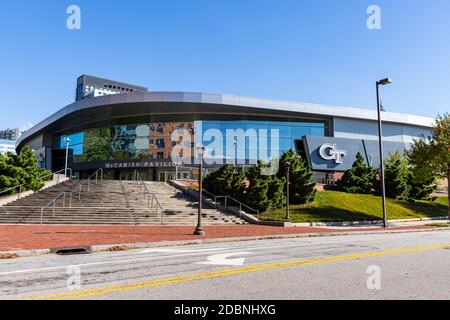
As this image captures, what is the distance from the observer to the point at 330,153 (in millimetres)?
53344

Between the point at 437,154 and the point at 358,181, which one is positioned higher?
the point at 437,154

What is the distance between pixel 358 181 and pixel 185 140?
23.5 m

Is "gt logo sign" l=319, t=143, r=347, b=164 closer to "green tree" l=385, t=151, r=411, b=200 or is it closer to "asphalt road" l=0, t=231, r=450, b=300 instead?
"green tree" l=385, t=151, r=411, b=200

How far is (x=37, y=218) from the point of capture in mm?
21453

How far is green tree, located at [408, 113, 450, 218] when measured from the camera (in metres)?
28.0

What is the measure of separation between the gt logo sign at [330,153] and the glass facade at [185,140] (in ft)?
12.6

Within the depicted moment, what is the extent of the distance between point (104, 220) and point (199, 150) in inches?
328

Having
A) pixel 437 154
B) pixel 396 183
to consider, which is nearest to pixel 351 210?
pixel 437 154

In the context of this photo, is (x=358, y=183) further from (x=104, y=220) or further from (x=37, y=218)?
(x=37, y=218)

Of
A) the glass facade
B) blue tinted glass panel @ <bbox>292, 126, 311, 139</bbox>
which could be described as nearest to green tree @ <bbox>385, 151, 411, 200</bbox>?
the glass facade

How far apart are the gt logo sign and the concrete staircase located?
91.7 ft

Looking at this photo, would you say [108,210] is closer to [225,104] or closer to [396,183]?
[396,183]

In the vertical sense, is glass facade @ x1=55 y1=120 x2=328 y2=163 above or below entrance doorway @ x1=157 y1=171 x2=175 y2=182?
above
